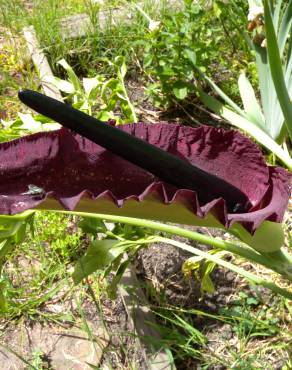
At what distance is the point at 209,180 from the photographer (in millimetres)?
839

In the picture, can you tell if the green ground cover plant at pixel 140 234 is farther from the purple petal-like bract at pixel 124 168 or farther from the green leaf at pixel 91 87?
the purple petal-like bract at pixel 124 168

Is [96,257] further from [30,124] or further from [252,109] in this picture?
[252,109]

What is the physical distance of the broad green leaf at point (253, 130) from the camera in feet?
4.65

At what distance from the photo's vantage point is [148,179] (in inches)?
35.2

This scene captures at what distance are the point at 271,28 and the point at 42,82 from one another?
125 centimetres

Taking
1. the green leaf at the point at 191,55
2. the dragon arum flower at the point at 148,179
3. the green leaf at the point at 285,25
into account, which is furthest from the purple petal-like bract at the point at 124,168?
the green leaf at the point at 191,55

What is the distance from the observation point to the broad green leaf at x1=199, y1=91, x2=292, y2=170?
1416 mm

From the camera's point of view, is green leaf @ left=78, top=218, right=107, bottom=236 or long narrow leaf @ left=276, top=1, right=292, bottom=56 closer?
green leaf @ left=78, top=218, right=107, bottom=236

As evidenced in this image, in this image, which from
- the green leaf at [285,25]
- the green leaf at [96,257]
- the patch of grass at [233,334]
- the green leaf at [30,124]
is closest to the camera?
the green leaf at [96,257]

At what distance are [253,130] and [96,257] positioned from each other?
0.65m

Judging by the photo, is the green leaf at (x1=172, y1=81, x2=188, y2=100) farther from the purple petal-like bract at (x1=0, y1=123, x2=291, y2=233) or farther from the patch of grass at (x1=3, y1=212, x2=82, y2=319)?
the purple petal-like bract at (x1=0, y1=123, x2=291, y2=233)

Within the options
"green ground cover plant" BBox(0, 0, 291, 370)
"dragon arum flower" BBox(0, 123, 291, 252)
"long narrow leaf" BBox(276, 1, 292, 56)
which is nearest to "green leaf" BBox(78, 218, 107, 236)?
"green ground cover plant" BBox(0, 0, 291, 370)

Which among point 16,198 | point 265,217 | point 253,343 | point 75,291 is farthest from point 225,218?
point 75,291

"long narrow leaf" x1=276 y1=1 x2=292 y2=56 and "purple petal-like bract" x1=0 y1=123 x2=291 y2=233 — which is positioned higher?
"long narrow leaf" x1=276 y1=1 x2=292 y2=56
